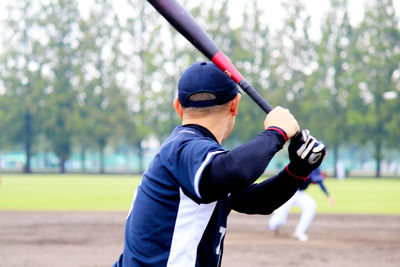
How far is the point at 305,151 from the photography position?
2793 millimetres

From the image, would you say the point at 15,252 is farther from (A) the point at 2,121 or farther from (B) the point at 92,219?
(A) the point at 2,121

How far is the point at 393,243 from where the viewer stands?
11.0m

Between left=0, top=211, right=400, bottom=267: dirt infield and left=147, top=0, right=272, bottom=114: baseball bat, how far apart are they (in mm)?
5988

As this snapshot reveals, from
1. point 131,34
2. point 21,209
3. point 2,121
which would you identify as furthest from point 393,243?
point 2,121

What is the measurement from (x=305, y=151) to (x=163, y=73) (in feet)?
171

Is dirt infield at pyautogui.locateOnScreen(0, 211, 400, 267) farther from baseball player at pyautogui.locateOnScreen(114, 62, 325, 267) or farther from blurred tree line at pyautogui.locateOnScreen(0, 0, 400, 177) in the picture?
blurred tree line at pyautogui.locateOnScreen(0, 0, 400, 177)

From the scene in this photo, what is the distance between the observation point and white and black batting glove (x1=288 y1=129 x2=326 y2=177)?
2771 millimetres

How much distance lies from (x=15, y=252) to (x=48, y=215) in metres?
5.66

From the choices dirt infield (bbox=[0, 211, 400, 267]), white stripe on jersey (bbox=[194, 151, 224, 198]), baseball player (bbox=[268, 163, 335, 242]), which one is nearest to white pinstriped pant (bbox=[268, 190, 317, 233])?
baseball player (bbox=[268, 163, 335, 242])

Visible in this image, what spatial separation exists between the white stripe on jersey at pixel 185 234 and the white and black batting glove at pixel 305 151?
0.60 m

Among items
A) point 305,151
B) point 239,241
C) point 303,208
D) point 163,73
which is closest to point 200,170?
point 305,151

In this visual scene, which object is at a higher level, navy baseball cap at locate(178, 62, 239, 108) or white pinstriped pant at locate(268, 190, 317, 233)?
navy baseball cap at locate(178, 62, 239, 108)

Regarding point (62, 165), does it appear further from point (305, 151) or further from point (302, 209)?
point (305, 151)

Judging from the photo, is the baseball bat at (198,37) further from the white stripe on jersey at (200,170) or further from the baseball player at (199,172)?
the white stripe on jersey at (200,170)
